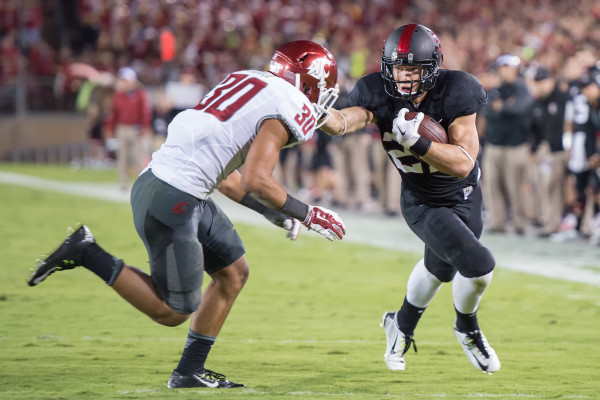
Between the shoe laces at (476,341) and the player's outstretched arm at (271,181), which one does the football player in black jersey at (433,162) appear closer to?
the shoe laces at (476,341)

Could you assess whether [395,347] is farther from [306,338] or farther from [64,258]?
[64,258]

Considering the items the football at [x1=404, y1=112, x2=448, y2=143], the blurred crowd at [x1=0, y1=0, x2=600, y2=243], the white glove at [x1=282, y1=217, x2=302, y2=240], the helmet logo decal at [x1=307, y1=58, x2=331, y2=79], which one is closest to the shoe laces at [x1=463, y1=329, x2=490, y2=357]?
the football at [x1=404, y1=112, x2=448, y2=143]

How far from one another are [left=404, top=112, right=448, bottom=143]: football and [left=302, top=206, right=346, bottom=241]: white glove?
26.7 inches

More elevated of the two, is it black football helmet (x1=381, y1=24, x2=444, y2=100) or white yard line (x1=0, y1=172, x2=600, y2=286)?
black football helmet (x1=381, y1=24, x2=444, y2=100)

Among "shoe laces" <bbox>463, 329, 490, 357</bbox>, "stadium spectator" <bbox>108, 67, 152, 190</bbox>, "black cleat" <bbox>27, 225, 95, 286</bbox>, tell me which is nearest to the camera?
"black cleat" <bbox>27, 225, 95, 286</bbox>

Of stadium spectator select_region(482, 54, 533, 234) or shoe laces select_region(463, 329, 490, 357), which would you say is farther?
stadium spectator select_region(482, 54, 533, 234)

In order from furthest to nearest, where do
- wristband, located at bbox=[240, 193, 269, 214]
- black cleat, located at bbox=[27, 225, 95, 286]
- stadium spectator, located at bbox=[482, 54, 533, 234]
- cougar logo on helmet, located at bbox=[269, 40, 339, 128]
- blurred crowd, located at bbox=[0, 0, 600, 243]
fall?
blurred crowd, located at bbox=[0, 0, 600, 243], stadium spectator, located at bbox=[482, 54, 533, 234], wristband, located at bbox=[240, 193, 269, 214], cougar logo on helmet, located at bbox=[269, 40, 339, 128], black cleat, located at bbox=[27, 225, 95, 286]

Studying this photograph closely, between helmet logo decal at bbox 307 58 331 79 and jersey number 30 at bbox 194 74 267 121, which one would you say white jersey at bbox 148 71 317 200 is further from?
helmet logo decal at bbox 307 58 331 79

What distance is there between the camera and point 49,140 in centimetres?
2298

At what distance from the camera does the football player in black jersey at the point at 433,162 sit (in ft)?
15.4

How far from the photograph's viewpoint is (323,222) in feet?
13.9

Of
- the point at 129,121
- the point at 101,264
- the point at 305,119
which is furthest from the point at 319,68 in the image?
the point at 129,121

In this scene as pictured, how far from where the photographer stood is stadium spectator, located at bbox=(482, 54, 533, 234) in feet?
35.4

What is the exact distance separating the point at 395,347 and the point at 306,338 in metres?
0.88
